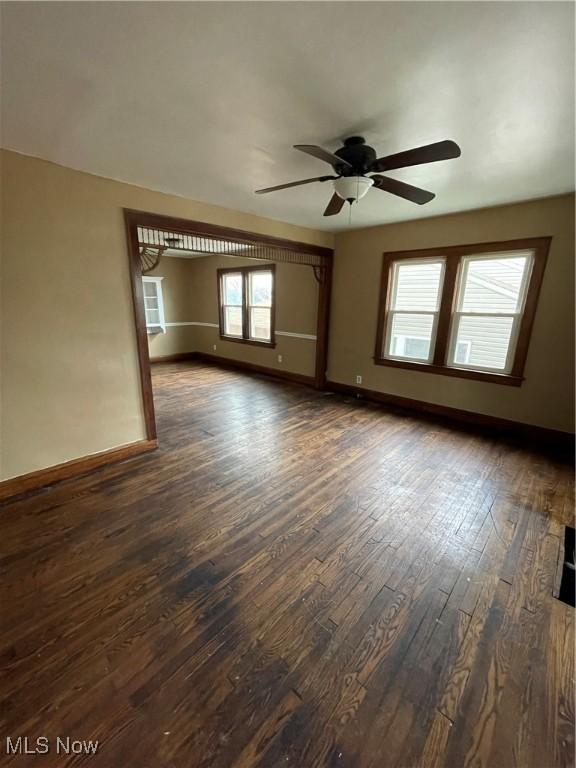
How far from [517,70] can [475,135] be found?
0.56m

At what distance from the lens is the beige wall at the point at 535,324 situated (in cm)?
314

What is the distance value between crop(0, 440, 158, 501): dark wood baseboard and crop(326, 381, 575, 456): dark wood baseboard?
3125 millimetres

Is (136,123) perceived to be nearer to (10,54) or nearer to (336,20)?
(10,54)

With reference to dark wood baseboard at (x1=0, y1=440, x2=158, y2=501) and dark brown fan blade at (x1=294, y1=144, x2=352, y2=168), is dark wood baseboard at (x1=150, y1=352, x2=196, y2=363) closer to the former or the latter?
dark wood baseboard at (x1=0, y1=440, x2=158, y2=501)

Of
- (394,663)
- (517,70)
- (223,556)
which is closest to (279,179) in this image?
(517,70)

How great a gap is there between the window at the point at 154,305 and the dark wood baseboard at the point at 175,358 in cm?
63

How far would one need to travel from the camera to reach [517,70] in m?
1.39

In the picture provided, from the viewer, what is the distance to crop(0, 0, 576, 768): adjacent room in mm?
1139

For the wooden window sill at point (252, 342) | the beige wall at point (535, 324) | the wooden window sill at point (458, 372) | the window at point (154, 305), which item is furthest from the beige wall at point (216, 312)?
the wooden window sill at point (458, 372)

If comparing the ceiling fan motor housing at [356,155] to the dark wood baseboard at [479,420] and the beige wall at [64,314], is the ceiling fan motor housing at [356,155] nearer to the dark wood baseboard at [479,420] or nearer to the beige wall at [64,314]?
the beige wall at [64,314]

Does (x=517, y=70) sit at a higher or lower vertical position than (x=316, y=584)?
higher

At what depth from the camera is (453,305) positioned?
3834 mm
